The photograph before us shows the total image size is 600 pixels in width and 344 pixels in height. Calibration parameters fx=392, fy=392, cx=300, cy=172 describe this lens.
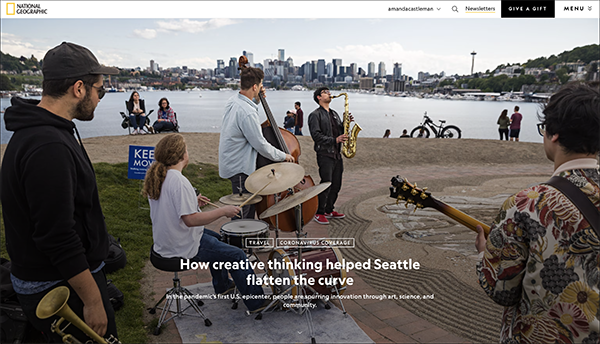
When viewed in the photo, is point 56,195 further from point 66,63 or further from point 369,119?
point 369,119

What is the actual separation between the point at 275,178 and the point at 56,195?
190 centimetres

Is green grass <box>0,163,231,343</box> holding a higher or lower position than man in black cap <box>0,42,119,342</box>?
lower

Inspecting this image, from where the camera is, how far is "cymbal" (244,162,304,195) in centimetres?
332

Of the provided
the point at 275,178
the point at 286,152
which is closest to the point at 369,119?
the point at 286,152

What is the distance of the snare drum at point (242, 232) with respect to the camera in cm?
374

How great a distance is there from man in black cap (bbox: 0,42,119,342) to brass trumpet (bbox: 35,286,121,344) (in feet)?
0.14

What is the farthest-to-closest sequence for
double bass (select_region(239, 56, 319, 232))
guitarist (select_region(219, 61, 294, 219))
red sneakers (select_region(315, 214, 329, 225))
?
red sneakers (select_region(315, 214, 329, 225))
double bass (select_region(239, 56, 319, 232))
guitarist (select_region(219, 61, 294, 219))

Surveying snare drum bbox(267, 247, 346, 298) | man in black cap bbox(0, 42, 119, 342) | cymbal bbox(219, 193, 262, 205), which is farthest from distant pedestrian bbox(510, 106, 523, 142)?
man in black cap bbox(0, 42, 119, 342)

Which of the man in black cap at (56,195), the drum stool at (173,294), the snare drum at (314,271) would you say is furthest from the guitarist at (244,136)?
the man in black cap at (56,195)

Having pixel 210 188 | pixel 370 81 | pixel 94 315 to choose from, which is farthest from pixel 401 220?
pixel 370 81

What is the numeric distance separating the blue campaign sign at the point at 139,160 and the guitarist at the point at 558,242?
243 inches

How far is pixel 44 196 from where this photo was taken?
1.72 meters

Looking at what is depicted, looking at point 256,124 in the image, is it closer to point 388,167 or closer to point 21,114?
point 21,114

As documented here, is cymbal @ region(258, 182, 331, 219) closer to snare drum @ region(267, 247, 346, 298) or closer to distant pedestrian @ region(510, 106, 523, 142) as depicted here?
snare drum @ region(267, 247, 346, 298)
